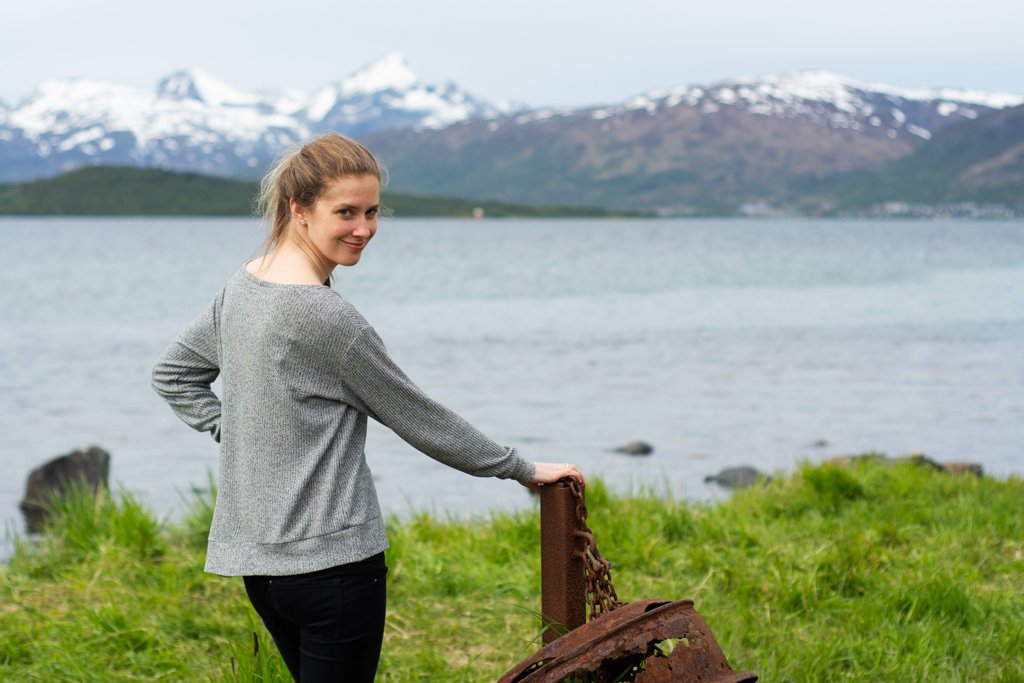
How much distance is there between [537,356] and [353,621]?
68.6 ft

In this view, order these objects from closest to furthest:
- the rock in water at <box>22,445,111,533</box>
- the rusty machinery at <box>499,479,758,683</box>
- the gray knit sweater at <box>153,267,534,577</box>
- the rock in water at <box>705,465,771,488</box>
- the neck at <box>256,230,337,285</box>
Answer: the gray knit sweater at <box>153,267,534,577</box> → the neck at <box>256,230,337,285</box> → the rusty machinery at <box>499,479,758,683</box> → the rock in water at <box>22,445,111,533</box> → the rock in water at <box>705,465,771,488</box>

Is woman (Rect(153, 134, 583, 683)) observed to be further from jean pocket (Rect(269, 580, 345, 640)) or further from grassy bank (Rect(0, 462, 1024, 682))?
grassy bank (Rect(0, 462, 1024, 682))

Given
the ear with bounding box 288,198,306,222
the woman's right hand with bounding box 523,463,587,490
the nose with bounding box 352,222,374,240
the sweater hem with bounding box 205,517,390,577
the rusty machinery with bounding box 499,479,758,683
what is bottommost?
the rusty machinery with bounding box 499,479,758,683

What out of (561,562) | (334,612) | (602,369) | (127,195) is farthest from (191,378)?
(127,195)

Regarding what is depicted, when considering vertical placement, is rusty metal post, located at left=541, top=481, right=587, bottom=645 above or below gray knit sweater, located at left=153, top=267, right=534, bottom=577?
below

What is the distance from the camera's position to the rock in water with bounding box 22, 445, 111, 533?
9062mm

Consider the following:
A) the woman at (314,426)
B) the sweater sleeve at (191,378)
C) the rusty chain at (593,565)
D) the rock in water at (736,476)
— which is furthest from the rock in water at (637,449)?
the woman at (314,426)

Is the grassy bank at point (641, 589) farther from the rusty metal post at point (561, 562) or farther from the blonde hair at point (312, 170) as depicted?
the blonde hair at point (312, 170)

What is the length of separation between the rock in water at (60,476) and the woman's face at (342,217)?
7.17 meters

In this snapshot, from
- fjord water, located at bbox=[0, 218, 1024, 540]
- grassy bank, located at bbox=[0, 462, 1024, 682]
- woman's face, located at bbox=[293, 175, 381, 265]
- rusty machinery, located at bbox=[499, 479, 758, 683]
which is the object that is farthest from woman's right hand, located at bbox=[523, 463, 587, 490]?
grassy bank, located at bbox=[0, 462, 1024, 682]

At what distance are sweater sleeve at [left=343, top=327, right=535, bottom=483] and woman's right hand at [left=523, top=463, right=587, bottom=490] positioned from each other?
96 mm

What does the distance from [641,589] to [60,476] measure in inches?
268

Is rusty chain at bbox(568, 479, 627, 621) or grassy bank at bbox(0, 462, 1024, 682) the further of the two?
grassy bank at bbox(0, 462, 1024, 682)

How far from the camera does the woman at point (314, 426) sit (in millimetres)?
2375
